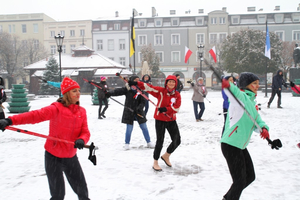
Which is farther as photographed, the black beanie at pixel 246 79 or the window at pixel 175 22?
the window at pixel 175 22

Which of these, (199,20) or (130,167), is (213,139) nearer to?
(130,167)

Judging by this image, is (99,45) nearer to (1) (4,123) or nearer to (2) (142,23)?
(2) (142,23)

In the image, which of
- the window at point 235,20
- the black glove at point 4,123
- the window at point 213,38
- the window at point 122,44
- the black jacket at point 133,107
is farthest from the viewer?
the window at point 122,44

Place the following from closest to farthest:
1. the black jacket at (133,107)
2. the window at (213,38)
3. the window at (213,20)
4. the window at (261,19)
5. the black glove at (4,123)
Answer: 1. the black glove at (4,123)
2. the black jacket at (133,107)
3. the window at (213,38)
4. the window at (261,19)
5. the window at (213,20)

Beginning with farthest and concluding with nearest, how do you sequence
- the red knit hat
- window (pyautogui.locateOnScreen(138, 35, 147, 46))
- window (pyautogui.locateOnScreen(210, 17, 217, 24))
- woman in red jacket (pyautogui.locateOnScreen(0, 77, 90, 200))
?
window (pyautogui.locateOnScreen(138, 35, 147, 46)) < window (pyautogui.locateOnScreen(210, 17, 217, 24)) < the red knit hat < woman in red jacket (pyautogui.locateOnScreen(0, 77, 90, 200))

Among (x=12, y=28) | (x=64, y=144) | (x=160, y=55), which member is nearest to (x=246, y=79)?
(x=64, y=144)

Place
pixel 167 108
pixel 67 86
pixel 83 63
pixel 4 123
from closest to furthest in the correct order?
pixel 4 123 → pixel 67 86 → pixel 167 108 → pixel 83 63

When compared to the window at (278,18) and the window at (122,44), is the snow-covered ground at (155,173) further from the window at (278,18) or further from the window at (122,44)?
the window at (278,18)

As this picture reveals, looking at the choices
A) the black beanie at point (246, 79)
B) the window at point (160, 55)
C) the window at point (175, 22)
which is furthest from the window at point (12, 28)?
the black beanie at point (246, 79)

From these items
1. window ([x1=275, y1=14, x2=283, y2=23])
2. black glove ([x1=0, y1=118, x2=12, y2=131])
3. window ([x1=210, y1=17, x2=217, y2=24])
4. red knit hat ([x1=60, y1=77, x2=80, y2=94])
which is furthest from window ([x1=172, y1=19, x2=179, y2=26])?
black glove ([x1=0, y1=118, x2=12, y2=131])

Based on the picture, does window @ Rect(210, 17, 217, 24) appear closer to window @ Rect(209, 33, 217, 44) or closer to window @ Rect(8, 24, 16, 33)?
window @ Rect(209, 33, 217, 44)

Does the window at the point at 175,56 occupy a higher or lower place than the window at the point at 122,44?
lower

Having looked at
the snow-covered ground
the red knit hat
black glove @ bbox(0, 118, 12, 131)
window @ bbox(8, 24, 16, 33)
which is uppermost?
window @ bbox(8, 24, 16, 33)

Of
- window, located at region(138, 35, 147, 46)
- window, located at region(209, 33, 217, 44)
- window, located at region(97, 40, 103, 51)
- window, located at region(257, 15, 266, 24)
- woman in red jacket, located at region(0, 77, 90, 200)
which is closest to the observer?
woman in red jacket, located at region(0, 77, 90, 200)
